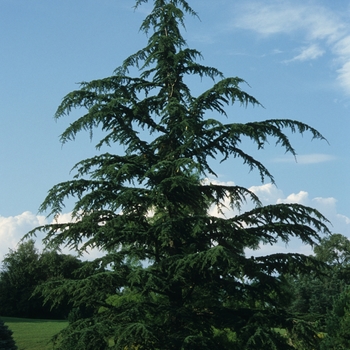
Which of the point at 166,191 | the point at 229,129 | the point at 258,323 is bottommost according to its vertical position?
the point at 258,323

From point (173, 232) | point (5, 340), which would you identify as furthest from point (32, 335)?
point (173, 232)


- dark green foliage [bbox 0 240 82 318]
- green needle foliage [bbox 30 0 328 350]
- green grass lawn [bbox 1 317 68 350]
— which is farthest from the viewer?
dark green foliage [bbox 0 240 82 318]

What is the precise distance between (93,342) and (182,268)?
8.15ft

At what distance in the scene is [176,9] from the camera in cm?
1413

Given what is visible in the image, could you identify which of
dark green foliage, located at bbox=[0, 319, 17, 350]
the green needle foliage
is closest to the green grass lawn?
dark green foliage, located at bbox=[0, 319, 17, 350]

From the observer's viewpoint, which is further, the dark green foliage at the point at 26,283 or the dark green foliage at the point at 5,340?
the dark green foliage at the point at 26,283

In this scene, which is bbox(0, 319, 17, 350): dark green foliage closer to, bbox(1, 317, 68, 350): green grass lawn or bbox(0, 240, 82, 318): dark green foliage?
bbox(1, 317, 68, 350): green grass lawn

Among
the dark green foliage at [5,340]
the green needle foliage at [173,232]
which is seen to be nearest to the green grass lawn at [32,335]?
the dark green foliage at [5,340]

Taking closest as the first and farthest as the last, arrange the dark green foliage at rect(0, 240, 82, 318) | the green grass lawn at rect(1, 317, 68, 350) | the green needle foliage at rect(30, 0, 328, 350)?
1. the green needle foliage at rect(30, 0, 328, 350)
2. the green grass lawn at rect(1, 317, 68, 350)
3. the dark green foliage at rect(0, 240, 82, 318)

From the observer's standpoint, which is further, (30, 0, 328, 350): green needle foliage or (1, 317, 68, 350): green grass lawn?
(1, 317, 68, 350): green grass lawn

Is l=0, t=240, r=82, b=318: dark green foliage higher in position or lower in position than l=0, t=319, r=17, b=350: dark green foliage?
higher

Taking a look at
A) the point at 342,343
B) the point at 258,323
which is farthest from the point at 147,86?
the point at 342,343

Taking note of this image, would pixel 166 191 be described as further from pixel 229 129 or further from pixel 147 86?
pixel 147 86

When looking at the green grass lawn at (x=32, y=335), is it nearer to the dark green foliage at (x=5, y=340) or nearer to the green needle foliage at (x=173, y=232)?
the dark green foliage at (x=5, y=340)
